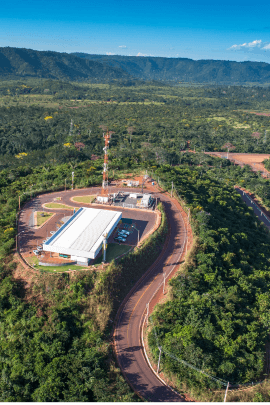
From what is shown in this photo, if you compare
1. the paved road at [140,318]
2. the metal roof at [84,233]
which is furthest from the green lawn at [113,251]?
the paved road at [140,318]

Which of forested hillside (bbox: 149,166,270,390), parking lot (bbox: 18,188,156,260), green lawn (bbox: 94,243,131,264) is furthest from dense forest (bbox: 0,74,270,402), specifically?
parking lot (bbox: 18,188,156,260)

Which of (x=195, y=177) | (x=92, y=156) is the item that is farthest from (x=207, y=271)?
(x=92, y=156)

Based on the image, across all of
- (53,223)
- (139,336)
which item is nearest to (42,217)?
(53,223)

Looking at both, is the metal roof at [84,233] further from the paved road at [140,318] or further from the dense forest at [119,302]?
the paved road at [140,318]

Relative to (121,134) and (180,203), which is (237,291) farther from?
(121,134)

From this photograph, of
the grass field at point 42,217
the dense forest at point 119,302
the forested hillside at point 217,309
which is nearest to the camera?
the dense forest at point 119,302

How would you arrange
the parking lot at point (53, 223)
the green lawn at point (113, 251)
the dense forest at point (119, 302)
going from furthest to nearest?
the parking lot at point (53, 223) < the green lawn at point (113, 251) < the dense forest at point (119, 302)
